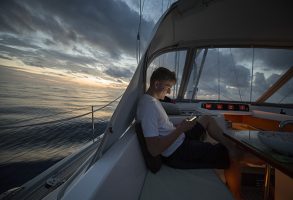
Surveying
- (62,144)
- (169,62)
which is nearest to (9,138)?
(62,144)

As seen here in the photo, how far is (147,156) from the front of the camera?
4.53 feet

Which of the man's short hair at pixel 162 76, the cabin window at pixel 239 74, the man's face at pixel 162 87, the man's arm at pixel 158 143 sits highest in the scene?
the cabin window at pixel 239 74

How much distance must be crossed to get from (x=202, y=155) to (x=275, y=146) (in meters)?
0.59

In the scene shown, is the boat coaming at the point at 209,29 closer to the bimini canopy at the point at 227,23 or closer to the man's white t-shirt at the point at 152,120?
the bimini canopy at the point at 227,23

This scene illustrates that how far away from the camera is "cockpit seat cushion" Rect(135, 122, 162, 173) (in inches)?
52.9

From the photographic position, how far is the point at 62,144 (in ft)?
22.3

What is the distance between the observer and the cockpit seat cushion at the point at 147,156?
1.34m

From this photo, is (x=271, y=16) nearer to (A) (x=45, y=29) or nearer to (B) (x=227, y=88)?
→ (B) (x=227, y=88)

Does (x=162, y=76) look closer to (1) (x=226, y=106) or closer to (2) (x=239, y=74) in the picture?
(1) (x=226, y=106)

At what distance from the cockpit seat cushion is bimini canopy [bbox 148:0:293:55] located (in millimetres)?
851

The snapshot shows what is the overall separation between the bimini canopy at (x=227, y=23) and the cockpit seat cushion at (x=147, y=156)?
0.85 meters

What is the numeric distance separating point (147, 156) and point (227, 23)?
267cm

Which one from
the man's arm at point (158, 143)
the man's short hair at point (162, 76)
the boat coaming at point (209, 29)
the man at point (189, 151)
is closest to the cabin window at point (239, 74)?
the boat coaming at point (209, 29)

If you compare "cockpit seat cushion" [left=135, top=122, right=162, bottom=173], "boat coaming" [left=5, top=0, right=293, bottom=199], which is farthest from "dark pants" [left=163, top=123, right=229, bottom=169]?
"boat coaming" [left=5, top=0, right=293, bottom=199]
